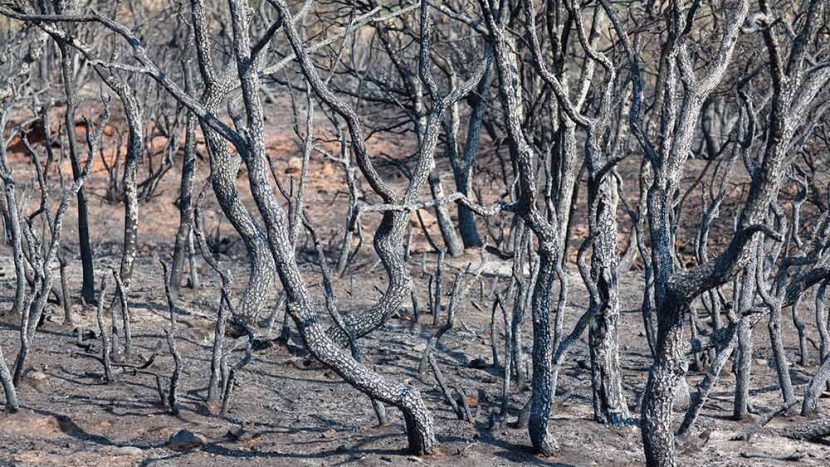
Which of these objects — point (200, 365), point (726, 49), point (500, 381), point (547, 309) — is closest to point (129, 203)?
point (200, 365)

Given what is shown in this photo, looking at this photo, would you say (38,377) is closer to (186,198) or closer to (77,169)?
(77,169)

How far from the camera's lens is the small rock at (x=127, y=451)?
5180 mm

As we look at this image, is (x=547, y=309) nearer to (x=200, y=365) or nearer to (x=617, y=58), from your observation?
(x=200, y=365)

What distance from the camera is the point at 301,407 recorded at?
6.16 meters

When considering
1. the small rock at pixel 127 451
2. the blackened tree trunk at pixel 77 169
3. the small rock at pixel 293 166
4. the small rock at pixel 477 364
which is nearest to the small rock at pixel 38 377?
the small rock at pixel 127 451

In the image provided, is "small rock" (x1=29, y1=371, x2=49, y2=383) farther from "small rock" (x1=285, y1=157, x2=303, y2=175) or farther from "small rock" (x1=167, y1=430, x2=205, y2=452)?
"small rock" (x1=285, y1=157, x2=303, y2=175)

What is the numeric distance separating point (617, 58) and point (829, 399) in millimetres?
3704

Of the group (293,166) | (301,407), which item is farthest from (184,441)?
(293,166)

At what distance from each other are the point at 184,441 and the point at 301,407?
98 centimetres

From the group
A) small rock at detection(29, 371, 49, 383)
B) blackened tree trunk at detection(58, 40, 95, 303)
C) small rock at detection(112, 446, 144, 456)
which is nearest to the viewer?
small rock at detection(112, 446, 144, 456)

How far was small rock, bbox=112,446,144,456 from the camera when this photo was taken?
17.0 feet

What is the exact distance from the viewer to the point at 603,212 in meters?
5.37

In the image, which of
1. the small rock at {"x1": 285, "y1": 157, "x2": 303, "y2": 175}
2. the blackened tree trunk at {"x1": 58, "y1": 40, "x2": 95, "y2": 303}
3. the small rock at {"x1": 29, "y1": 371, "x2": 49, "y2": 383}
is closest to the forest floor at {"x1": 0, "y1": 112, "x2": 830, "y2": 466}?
the small rock at {"x1": 29, "y1": 371, "x2": 49, "y2": 383}

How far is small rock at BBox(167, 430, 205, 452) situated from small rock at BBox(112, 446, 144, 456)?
0.14m
